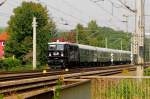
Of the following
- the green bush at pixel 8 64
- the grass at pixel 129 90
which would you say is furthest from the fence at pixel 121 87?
the green bush at pixel 8 64

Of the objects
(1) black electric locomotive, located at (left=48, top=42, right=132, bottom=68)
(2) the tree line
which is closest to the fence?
(1) black electric locomotive, located at (left=48, top=42, right=132, bottom=68)

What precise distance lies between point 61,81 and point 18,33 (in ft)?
233

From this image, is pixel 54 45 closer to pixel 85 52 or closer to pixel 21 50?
pixel 85 52

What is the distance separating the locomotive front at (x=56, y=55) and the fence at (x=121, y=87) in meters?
39.0

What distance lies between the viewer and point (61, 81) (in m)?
12.0

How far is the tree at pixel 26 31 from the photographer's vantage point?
77.6 m

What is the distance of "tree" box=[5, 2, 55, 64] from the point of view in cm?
7756

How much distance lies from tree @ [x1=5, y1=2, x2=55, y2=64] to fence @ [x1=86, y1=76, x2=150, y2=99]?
62.1 m

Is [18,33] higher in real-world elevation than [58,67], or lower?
higher

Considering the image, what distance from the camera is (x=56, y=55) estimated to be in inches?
2072

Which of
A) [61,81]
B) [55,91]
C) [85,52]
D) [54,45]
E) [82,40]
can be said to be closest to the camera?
[55,91]

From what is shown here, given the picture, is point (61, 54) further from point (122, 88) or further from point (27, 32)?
point (122, 88)

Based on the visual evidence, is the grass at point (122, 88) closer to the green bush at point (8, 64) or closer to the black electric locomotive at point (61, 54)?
the black electric locomotive at point (61, 54)

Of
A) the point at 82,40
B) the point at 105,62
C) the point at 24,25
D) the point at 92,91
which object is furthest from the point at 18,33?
the point at 92,91
